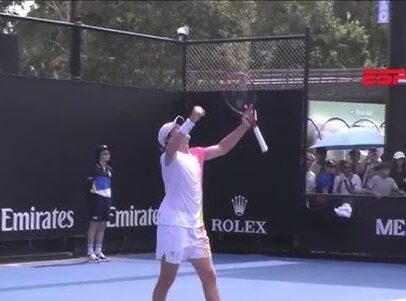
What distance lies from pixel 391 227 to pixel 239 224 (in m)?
2.71

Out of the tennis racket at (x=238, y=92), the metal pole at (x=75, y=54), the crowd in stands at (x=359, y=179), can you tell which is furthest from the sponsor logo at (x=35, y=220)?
the crowd in stands at (x=359, y=179)

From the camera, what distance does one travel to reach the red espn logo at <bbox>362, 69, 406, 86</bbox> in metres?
17.5

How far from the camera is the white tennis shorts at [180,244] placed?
25.7 ft

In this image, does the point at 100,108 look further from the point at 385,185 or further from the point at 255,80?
the point at 385,185

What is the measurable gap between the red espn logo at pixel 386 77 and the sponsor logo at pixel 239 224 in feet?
11.7

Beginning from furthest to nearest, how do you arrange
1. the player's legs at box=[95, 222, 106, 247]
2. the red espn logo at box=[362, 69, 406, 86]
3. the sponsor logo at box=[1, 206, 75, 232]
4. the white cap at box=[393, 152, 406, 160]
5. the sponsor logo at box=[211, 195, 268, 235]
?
1. the red espn logo at box=[362, 69, 406, 86]
2. the sponsor logo at box=[211, 195, 268, 235]
3. the white cap at box=[393, 152, 406, 160]
4. the player's legs at box=[95, 222, 106, 247]
5. the sponsor logo at box=[1, 206, 75, 232]

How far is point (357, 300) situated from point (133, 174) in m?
6.23

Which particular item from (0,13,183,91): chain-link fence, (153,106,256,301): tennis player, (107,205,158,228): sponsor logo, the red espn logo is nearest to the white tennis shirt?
(153,106,256,301): tennis player

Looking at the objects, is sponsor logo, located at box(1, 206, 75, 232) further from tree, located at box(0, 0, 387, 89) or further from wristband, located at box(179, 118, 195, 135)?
wristband, located at box(179, 118, 195, 135)

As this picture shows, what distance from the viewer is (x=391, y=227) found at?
50.7 ft

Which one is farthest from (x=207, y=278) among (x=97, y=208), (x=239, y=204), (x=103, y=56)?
(x=103, y=56)

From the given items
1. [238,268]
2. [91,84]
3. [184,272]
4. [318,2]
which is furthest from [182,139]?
[318,2]

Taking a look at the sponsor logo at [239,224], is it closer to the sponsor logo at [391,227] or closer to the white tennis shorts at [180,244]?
the sponsor logo at [391,227]

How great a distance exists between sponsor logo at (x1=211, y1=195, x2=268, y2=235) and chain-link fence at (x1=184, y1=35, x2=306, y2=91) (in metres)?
2.03
